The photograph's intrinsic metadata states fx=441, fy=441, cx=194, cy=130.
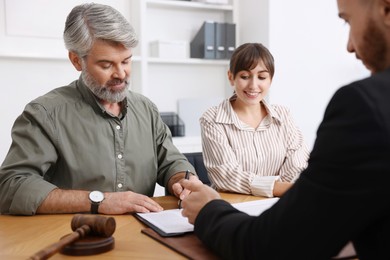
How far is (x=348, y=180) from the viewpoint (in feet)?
2.18

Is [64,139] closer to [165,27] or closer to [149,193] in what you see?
[149,193]

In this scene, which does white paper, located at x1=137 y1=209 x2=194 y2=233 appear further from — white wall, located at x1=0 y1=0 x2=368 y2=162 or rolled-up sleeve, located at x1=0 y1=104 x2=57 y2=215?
white wall, located at x1=0 y1=0 x2=368 y2=162

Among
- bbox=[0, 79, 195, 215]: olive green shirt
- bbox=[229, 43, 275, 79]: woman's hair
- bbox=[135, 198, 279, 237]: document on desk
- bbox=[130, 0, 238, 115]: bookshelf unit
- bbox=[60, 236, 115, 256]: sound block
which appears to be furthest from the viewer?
bbox=[130, 0, 238, 115]: bookshelf unit

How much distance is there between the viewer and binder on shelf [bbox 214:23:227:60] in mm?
3900

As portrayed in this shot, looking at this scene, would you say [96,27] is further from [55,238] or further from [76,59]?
[55,238]

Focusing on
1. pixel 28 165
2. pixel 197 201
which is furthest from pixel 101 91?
pixel 197 201

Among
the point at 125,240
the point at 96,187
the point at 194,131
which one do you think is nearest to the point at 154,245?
the point at 125,240

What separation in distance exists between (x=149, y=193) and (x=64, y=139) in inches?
17.1

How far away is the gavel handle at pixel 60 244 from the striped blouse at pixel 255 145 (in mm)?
956

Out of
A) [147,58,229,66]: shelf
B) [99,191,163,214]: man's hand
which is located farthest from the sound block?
[147,58,229,66]: shelf

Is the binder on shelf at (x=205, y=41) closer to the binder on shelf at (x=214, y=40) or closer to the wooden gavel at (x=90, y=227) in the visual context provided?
the binder on shelf at (x=214, y=40)

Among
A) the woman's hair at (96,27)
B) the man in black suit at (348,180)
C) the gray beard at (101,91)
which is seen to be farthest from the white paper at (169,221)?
the woman's hair at (96,27)

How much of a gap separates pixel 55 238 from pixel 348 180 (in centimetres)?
79

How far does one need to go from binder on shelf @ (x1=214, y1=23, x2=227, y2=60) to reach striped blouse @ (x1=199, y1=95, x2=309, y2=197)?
176cm
